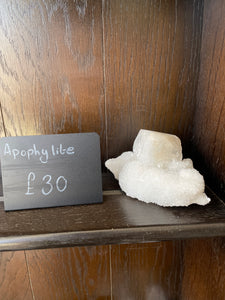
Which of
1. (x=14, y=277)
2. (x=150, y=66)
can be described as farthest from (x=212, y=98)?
(x=14, y=277)

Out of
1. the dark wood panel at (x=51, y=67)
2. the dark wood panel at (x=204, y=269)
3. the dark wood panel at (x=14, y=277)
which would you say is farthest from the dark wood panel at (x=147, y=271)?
the dark wood panel at (x=51, y=67)

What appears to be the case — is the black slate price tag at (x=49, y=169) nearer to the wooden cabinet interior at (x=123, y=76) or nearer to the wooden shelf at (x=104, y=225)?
the wooden shelf at (x=104, y=225)

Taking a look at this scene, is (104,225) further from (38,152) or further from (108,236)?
(38,152)

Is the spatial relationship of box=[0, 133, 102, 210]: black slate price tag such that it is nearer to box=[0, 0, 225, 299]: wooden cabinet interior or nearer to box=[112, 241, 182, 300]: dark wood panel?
box=[0, 0, 225, 299]: wooden cabinet interior

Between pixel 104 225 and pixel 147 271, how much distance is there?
0.42 m

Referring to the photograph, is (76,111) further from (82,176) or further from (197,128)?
(197,128)

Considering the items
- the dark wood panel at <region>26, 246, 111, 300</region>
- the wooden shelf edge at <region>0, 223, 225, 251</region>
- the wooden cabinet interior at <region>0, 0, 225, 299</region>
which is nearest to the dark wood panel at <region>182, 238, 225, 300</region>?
the wooden cabinet interior at <region>0, 0, 225, 299</region>

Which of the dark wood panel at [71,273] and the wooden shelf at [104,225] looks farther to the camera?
the dark wood panel at [71,273]

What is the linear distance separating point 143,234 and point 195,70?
434 mm

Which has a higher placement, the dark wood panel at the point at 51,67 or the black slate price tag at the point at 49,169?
the dark wood panel at the point at 51,67

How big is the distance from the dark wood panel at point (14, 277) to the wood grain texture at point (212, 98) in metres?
0.60

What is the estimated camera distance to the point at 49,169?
518 millimetres

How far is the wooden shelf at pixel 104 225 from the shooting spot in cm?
45

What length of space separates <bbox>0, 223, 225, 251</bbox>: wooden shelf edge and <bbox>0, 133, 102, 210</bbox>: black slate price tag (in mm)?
87
